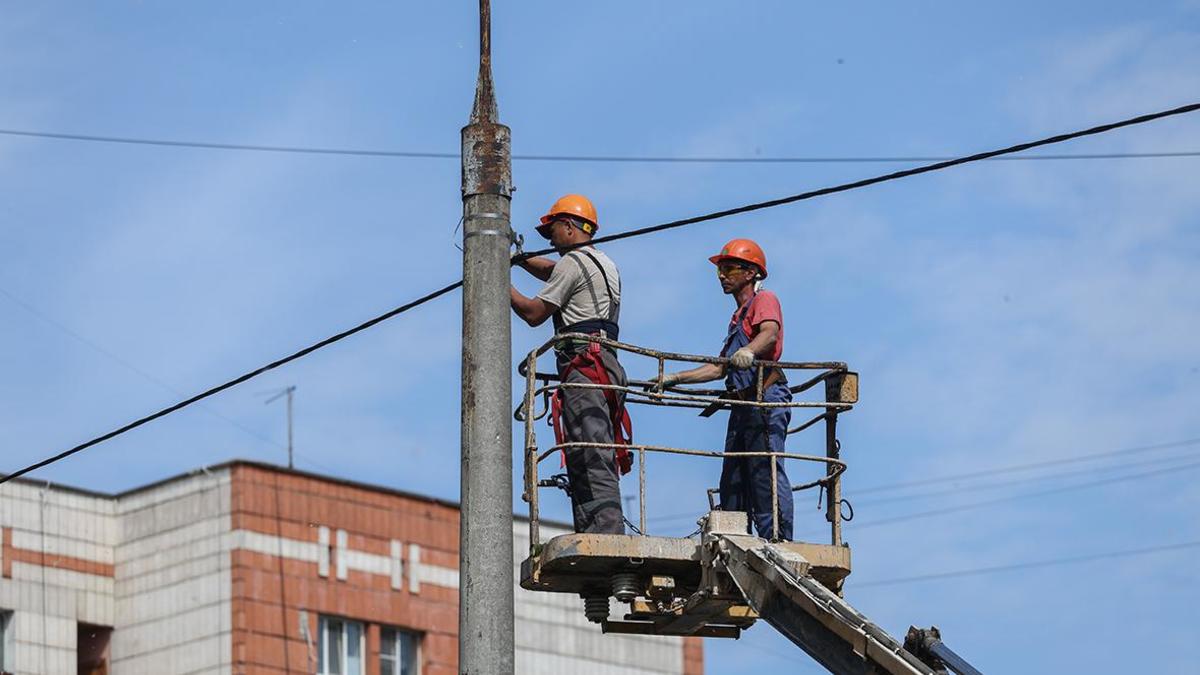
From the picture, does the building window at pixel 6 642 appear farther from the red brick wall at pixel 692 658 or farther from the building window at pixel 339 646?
the red brick wall at pixel 692 658

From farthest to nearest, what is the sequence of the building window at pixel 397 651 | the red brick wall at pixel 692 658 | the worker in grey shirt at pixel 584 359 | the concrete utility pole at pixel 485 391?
1. the red brick wall at pixel 692 658
2. the building window at pixel 397 651
3. the worker in grey shirt at pixel 584 359
4. the concrete utility pole at pixel 485 391

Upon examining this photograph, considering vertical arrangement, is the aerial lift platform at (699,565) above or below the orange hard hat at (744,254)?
below

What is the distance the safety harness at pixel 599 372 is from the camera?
1614cm

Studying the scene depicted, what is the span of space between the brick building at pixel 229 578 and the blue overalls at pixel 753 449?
964 inches

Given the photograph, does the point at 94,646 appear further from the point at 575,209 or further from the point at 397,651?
the point at 575,209

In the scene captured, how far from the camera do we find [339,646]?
41.8 m

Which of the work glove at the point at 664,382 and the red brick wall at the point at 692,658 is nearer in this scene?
the work glove at the point at 664,382

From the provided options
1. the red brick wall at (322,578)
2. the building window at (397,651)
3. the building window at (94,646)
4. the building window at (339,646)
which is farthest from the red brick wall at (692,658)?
the building window at (94,646)

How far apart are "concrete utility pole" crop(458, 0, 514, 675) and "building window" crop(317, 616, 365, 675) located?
27681 millimetres

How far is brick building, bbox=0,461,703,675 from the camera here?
40.5 m

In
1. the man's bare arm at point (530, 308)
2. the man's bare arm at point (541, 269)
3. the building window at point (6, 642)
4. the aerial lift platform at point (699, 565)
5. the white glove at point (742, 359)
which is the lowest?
the aerial lift platform at point (699, 565)

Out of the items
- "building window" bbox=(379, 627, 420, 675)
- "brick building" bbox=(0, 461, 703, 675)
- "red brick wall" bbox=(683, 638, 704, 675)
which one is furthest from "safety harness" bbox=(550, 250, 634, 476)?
"red brick wall" bbox=(683, 638, 704, 675)

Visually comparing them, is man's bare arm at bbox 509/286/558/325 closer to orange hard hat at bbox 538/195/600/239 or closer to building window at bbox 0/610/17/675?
orange hard hat at bbox 538/195/600/239

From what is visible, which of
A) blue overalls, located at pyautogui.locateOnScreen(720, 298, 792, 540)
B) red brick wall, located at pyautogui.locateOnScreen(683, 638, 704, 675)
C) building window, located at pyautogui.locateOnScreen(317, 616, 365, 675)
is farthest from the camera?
red brick wall, located at pyautogui.locateOnScreen(683, 638, 704, 675)
